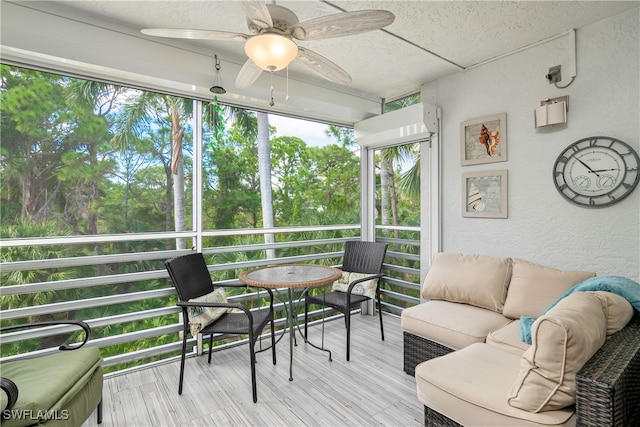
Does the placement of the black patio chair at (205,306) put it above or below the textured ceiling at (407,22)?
below

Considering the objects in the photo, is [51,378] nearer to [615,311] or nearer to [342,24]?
[342,24]

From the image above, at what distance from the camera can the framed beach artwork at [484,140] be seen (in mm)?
2789

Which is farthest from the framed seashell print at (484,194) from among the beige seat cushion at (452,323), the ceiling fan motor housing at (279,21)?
the ceiling fan motor housing at (279,21)

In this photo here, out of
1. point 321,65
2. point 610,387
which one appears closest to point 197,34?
point 321,65

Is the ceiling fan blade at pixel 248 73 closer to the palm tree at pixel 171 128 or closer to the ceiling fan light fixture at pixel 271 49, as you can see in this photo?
the ceiling fan light fixture at pixel 271 49

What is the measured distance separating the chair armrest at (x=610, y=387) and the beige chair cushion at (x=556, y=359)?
5 cm

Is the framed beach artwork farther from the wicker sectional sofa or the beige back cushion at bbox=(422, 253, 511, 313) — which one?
the wicker sectional sofa

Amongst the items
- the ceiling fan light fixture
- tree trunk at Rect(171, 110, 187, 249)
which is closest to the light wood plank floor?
tree trunk at Rect(171, 110, 187, 249)

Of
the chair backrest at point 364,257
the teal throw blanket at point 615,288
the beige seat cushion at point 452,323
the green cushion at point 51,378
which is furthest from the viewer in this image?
the chair backrest at point 364,257

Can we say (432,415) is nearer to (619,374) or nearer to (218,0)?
(619,374)

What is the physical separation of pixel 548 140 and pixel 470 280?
1.30 m

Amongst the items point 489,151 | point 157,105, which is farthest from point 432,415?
point 157,105

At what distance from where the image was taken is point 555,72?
2.45 metres

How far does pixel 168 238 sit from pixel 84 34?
1.62 m
